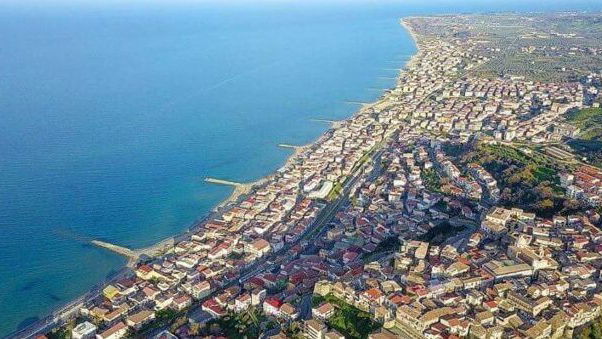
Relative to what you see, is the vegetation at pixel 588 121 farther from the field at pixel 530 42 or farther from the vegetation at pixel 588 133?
the field at pixel 530 42

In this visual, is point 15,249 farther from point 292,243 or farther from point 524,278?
point 524,278

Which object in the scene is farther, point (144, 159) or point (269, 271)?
point (144, 159)

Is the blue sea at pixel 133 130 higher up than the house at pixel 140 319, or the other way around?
the blue sea at pixel 133 130

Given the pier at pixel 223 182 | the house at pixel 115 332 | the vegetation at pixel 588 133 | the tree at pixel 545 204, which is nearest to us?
the house at pixel 115 332

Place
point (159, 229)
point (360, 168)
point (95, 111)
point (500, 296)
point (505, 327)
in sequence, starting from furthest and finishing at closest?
point (95, 111) → point (360, 168) → point (159, 229) → point (500, 296) → point (505, 327)

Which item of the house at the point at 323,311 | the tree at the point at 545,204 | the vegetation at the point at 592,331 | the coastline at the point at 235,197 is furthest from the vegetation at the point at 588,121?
the house at the point at 323,311

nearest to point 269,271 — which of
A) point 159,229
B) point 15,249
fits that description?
point 159,229

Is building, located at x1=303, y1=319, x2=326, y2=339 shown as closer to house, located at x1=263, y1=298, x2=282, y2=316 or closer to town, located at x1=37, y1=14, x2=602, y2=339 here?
town, located at x1=37, y1=14, x2=602, y2=339

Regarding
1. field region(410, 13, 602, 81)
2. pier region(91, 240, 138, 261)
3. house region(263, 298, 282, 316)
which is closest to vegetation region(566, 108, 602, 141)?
field region(410, 13, 602, 81)

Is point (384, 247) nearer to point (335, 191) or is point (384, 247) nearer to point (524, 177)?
point (335, 191)
